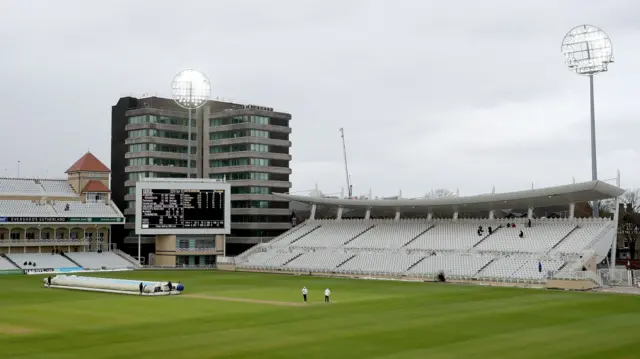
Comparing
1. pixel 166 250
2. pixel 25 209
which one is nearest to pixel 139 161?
pixel 166 250

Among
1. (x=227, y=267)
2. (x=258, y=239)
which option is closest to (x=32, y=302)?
(x=227, y=267)

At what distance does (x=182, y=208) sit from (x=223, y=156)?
19.0 m

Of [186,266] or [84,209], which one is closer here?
[186,266]

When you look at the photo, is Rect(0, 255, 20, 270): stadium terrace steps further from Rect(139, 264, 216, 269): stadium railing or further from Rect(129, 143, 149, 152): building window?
Rect(129, 143, 149, 152): building window

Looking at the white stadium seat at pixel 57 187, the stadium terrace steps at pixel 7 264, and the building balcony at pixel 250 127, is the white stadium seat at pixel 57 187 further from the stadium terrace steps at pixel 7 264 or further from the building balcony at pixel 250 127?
the building balcony at pixel 250 127

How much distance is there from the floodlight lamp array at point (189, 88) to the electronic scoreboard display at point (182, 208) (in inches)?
475

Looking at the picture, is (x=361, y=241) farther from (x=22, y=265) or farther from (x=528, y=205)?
(x=22, y=265)

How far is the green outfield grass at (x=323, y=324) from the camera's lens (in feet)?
93.2

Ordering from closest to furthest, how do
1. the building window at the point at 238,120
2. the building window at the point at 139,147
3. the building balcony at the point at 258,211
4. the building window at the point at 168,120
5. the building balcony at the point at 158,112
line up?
1. the building window at the point at 139,147
2. the building balcony at the point at 158,112
3. the building window at the point at 168,120
4. the building balcony at the point at 258,211
5. the building window at the point at 238,120

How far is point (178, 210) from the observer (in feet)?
282

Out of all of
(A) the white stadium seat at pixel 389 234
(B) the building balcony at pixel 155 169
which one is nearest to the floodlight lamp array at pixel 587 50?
(A) the white stadium seat at pixel 389 234

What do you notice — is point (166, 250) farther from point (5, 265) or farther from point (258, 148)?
point (258, 148)

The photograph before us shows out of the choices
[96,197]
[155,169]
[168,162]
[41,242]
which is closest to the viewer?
[41,242]

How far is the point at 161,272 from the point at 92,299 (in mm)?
32247
